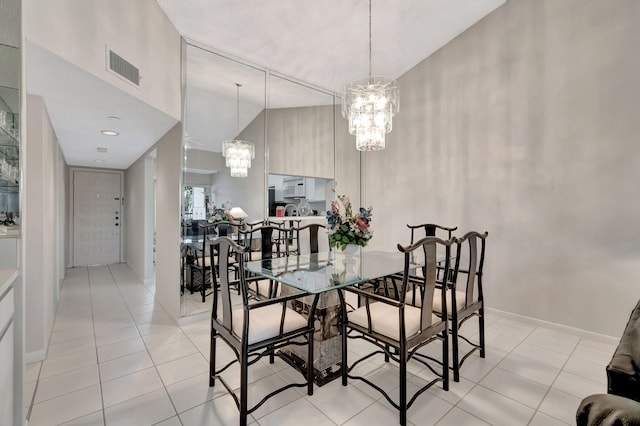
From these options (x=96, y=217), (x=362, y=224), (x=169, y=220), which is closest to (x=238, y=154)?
(x=169, y=220)

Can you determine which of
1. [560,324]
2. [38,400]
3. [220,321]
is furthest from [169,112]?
[560,324]

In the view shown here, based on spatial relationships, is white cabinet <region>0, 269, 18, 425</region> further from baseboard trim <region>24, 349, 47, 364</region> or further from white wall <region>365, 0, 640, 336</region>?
white wall <region>365, 0, 640, 336</region>

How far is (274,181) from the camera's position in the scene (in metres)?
4.21

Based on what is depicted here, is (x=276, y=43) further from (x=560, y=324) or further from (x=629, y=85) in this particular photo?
(x=560, y=324)

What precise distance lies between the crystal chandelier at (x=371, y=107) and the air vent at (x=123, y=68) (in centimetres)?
186

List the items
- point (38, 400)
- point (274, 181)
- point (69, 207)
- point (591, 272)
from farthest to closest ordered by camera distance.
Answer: point (69, 207) → point (274, 181) → point (591, 272) → point (38, 400)

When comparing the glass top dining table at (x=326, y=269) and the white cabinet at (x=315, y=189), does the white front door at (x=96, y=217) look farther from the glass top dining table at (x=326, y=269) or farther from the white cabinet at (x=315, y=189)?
the glass top dining table at (x=326, y=269)

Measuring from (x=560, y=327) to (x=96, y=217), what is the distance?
8.00m

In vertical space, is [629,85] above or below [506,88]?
below

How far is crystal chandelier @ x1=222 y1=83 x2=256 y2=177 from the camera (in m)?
3.67

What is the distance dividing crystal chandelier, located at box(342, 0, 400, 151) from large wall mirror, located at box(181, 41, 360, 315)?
1625 mm

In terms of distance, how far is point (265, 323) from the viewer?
1855 millimetres

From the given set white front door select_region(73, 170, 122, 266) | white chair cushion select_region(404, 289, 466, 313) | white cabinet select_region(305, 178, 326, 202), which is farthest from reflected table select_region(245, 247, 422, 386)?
white front door select_region(73, 170, 122, 266)

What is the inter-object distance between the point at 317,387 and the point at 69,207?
21.1 feet
